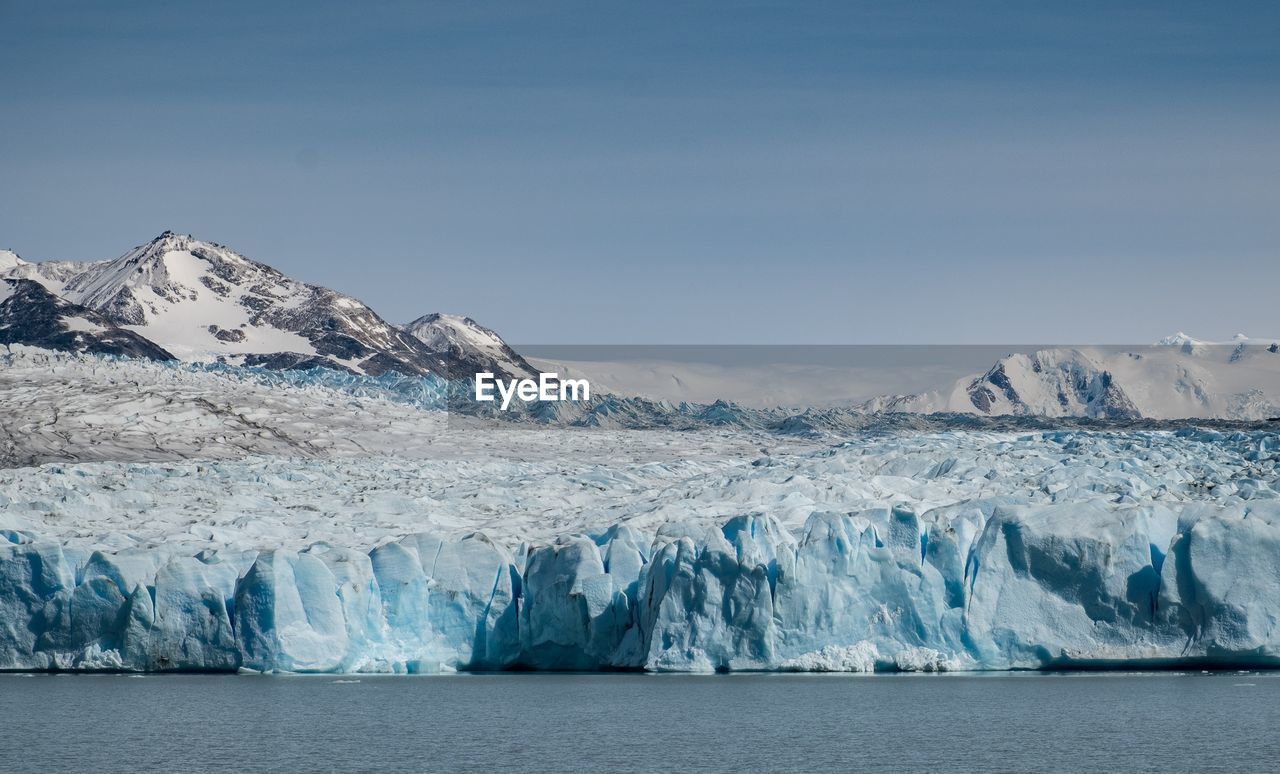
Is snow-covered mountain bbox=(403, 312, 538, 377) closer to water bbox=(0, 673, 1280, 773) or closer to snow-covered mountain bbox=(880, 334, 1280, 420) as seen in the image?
snow-covered mountain bbox=(880, 334, 1280, 420)

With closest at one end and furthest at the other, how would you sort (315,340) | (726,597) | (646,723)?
1. (646,723)
2. (726,597)
3. (315,340)

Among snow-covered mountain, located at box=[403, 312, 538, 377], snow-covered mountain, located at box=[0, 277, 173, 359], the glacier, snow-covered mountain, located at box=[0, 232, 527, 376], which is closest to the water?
the glacier

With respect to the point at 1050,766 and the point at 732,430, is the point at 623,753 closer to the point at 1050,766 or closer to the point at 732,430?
the point at 1050,766

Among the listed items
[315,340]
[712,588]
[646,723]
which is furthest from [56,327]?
[646,723]

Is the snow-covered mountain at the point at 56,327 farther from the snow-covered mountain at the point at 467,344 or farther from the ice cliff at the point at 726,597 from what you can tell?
the ice cliff at the point at 726,597

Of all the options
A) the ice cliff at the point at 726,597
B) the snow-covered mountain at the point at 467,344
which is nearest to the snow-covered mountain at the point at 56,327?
the snow-covered mountain at the point at 467,344

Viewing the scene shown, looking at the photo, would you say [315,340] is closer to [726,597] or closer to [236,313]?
[236,313]

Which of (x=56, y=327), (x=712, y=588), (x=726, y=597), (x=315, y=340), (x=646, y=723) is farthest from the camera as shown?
(x=315, y=340)
